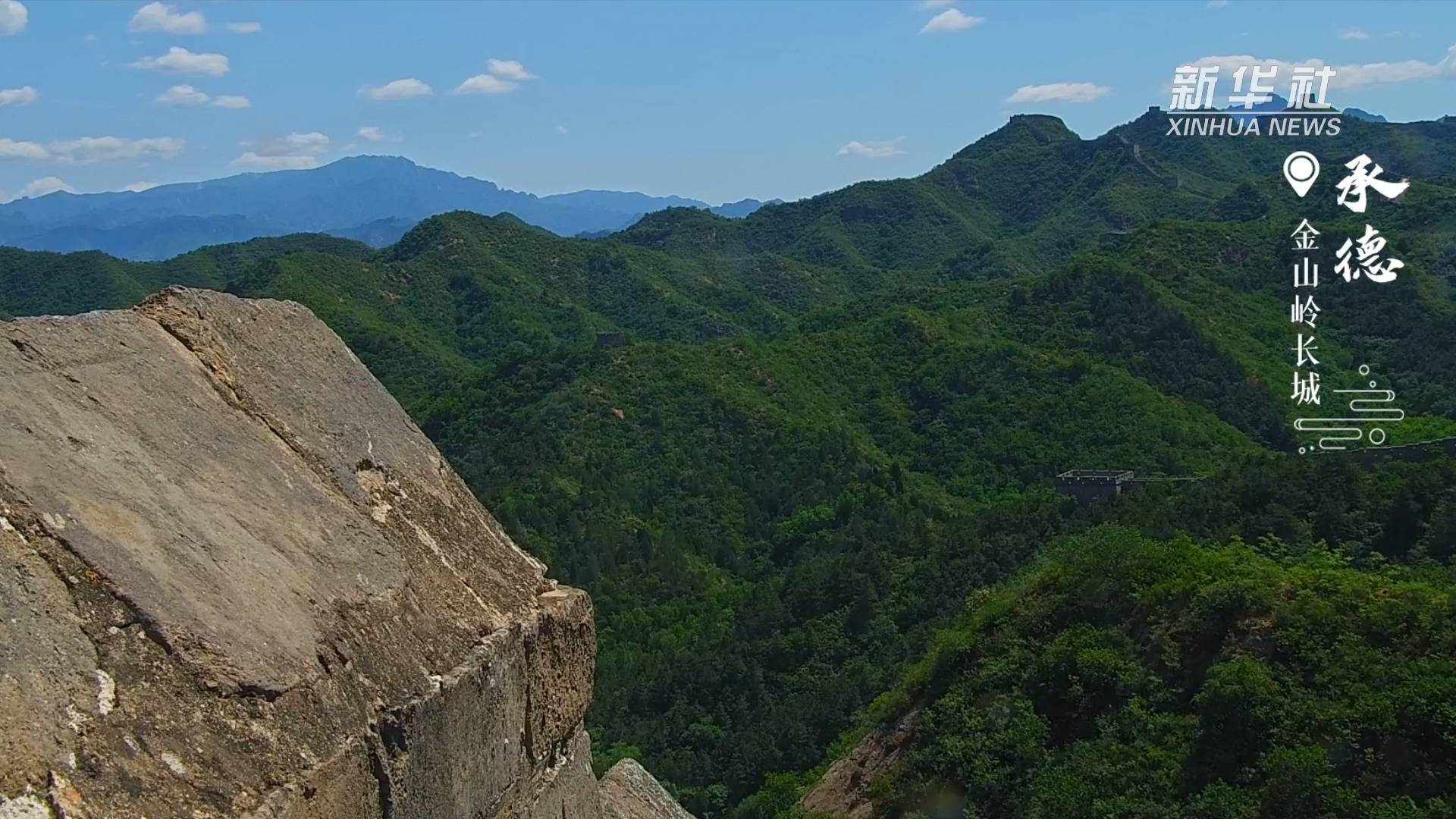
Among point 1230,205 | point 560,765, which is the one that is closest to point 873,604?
point 560,765

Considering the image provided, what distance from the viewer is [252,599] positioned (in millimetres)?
3305

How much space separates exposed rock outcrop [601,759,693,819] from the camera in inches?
219

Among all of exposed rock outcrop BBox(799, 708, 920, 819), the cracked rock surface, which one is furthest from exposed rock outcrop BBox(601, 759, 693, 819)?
exposed rock outcrop BBox(799, 708, 920, 819)

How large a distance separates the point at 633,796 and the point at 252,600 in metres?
2.93

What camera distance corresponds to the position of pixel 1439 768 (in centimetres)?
1234

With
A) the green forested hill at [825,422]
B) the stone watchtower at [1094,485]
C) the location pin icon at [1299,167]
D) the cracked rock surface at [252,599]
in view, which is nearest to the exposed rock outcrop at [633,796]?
the cracked rock surface at [252,599]

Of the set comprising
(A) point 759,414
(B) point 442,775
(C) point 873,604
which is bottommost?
(C) point 873,604

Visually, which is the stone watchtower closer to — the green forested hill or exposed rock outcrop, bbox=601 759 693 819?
the green forested hill

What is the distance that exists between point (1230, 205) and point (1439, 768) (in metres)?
66.7

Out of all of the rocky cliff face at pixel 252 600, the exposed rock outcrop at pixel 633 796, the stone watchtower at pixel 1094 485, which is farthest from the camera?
the stone watchtower at pixel 1094 485

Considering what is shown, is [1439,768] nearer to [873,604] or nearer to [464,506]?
[464,506]

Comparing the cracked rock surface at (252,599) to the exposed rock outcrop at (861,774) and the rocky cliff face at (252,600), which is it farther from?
the exposed rock outcrop at (861,774)

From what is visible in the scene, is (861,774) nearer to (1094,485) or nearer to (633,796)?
(633,796)

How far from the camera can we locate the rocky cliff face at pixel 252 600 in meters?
2.81
